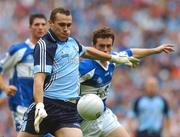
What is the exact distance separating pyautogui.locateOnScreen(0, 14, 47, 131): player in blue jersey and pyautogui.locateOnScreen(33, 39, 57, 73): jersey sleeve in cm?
263

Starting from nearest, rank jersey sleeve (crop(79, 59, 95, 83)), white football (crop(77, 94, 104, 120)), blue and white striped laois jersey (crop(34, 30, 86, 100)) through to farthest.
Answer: blue and white striped laois jersey (crop(34, 30, 86, 100)), white football (crop(77, 94, 104, 120)), jersey sleeve (crop(79, 59, 95, 83))

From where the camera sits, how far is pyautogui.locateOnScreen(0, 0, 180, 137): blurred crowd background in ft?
73.2

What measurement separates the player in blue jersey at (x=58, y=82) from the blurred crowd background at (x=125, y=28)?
1202 cm

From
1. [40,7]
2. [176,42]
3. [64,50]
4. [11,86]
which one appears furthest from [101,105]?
[40,7]

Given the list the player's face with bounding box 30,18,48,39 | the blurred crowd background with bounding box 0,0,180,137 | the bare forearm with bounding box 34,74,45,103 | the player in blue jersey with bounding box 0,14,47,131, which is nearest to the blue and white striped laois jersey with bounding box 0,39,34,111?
the player in blue jersey with bounding box 0,14,47,131

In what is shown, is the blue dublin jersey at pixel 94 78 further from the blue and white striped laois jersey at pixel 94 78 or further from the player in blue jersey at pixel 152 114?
the player in blue jersey at pixel 152 114

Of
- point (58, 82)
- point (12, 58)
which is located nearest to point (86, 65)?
point (58, 82)

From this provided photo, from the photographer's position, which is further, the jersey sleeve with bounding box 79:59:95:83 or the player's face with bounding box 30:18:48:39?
the player's face with bounding box 30:18:48:39

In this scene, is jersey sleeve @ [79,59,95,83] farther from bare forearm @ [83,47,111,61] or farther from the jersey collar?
the jersey collar

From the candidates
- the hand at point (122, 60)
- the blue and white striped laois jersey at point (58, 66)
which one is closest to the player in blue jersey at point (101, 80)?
the hand at point (122, 60)

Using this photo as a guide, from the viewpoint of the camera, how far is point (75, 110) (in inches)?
378

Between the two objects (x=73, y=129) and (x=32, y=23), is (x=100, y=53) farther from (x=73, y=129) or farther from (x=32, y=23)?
(x=32, y=23)

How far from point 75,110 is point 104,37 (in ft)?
5.05

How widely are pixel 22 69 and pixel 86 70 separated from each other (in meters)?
1.94
